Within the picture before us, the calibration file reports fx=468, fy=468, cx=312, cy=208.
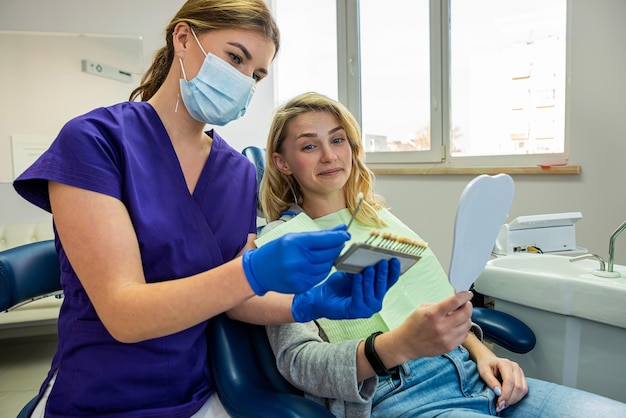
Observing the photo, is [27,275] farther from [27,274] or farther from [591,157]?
[591,157]

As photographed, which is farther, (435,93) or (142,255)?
(435,93)

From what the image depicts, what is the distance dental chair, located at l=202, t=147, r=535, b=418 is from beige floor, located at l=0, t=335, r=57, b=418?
1.79m

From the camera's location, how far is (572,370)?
1.31m

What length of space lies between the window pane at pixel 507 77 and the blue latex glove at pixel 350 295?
2.21 m

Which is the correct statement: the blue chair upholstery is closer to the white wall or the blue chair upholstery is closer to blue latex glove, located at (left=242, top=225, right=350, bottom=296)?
blue latex glove, located at (left=242, top=225, right=350, bottom=296)

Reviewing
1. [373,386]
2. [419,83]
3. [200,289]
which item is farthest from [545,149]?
[200,289]

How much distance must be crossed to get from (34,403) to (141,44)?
299 cm

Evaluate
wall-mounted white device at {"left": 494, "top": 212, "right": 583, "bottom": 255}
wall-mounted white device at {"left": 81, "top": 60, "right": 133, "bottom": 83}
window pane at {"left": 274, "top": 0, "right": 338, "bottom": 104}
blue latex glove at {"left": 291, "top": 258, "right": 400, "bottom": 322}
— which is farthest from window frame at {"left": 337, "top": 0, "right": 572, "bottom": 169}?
blue latex glove at {"left": 291, "top": 258, "right": 400, "bottom": 322}

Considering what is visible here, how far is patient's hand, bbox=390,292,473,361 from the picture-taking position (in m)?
0.86

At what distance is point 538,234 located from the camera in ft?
5.49

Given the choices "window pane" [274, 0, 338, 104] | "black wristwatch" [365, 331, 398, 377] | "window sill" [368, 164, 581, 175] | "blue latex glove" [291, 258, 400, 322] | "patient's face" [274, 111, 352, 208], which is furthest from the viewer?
"window pane" [274, 0, 338, 104]

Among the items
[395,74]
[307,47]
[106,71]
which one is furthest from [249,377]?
[307,47]

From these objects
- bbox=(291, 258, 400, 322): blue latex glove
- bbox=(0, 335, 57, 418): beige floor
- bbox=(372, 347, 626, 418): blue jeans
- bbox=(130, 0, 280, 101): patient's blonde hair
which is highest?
bbox=(130, 0, 280, 101): patient's blonde hair

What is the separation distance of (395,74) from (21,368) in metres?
3.09
